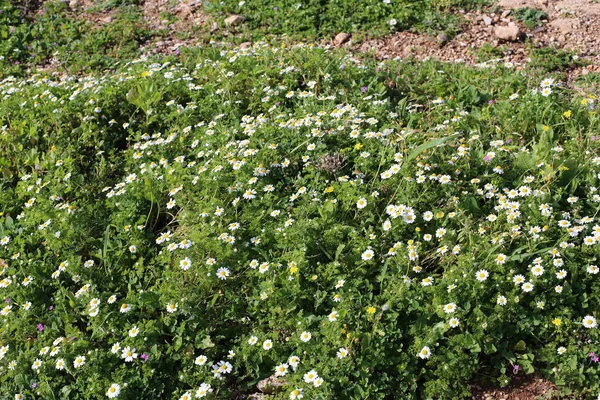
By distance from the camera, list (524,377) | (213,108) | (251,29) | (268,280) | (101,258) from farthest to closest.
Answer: (251,29), (213,108), (101,258), (268,280), (524,377)

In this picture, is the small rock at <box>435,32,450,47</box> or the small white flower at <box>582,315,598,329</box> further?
the small rock at <box>435,32,450,47</box>

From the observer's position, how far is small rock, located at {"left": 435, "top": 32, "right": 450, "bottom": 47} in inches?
279

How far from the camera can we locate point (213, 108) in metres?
5.77

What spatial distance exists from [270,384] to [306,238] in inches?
36.8

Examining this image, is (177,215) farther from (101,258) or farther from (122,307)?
(122,307)

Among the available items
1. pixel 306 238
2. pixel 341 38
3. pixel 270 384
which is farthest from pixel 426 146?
pixel 341 38

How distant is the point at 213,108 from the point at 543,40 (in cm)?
361

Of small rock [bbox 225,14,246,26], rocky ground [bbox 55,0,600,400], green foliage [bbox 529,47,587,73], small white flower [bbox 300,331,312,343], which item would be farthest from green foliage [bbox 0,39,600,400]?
small rock [bbox 225,14,246,26]

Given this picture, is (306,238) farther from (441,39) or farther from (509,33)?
(509,33)

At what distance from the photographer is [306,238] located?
4160mm

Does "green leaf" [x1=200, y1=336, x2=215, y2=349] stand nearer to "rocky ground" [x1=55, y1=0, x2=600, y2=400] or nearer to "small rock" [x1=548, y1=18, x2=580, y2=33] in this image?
"rocky ground" [x1=55, y1=0, x2=600, y2=400]

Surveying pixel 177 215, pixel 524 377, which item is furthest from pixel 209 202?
pixel 524 377

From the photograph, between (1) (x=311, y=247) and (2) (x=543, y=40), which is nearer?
(1) (x=311, y=247)

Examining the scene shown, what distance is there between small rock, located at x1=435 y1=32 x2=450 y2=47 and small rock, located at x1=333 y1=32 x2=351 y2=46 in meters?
1.00
